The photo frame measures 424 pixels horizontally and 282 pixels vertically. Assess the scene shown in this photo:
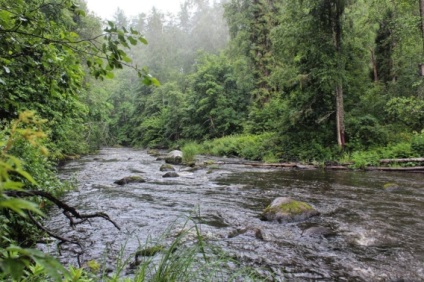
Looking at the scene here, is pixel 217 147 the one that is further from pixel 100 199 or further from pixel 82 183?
pixel 100 199

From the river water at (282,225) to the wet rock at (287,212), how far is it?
0.63ft

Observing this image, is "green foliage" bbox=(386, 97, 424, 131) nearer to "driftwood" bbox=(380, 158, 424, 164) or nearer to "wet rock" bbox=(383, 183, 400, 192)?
"driftwood" bbox=(380, 158, 424, 164)

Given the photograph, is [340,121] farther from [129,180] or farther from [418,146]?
[129,180]

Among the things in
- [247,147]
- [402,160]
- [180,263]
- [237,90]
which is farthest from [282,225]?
[237,90]

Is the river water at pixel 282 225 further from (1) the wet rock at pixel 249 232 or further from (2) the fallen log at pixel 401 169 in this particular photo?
(2) the fallen log at pixel 401 169

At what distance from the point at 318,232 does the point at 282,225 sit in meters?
0.74

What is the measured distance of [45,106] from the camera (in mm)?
8305

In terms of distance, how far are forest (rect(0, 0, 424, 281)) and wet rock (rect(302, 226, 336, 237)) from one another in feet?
13.0

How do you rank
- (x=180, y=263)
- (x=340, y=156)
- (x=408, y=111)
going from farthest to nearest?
1. (x=340, y=156)
2. (x=408, y=111)
3. (x=180, y=263)

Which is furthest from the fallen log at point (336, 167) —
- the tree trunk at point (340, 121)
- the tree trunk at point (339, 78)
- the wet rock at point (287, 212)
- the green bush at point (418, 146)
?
the wet rock at point (287, 212)

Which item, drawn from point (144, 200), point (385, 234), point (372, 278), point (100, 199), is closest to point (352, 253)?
point (372, 278)

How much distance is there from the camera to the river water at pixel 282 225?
407cm

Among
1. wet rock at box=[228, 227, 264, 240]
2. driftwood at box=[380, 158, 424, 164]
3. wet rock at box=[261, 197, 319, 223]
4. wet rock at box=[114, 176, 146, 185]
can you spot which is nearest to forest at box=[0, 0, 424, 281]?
driftwood at box=[380, 158, 424, 164]

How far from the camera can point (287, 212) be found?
6.08 meters
